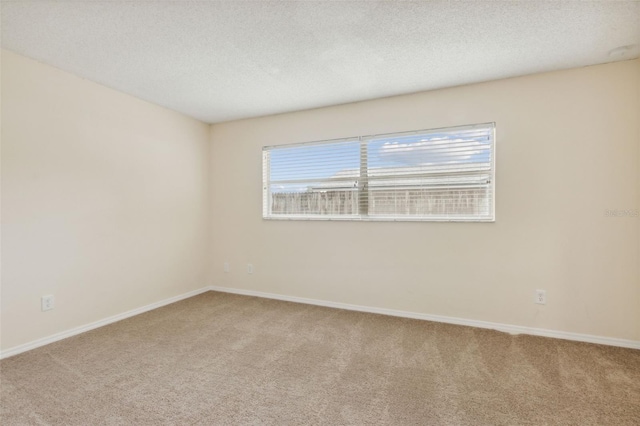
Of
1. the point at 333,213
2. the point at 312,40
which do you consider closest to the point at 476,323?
the point at 333,213

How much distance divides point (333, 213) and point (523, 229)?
189 cm

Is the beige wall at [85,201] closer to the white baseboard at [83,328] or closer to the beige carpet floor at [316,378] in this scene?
the white baseboard at [83,328]

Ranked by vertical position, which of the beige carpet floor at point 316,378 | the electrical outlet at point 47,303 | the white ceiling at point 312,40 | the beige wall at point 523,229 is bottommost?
the beige carpet floor at point 316,378

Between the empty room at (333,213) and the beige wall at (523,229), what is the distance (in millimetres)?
17

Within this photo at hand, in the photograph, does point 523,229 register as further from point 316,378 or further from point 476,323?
point 316,378

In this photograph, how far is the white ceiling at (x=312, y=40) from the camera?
184 centimetres

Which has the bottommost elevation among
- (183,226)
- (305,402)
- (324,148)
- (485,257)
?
(305,402)

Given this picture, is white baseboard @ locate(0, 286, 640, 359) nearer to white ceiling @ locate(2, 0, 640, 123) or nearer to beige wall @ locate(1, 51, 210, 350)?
beige wall @ locate(1, 51, 210, 350)

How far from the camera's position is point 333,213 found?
358cm

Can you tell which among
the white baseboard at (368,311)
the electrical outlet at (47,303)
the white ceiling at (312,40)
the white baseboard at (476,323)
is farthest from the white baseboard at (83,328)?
the white ceiling at (312,40)

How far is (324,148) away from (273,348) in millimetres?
2257

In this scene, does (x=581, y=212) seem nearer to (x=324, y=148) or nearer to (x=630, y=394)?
(x=630, y=394)

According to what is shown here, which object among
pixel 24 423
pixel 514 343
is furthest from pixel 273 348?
pixel 514 343

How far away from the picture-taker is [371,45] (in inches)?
87.3
